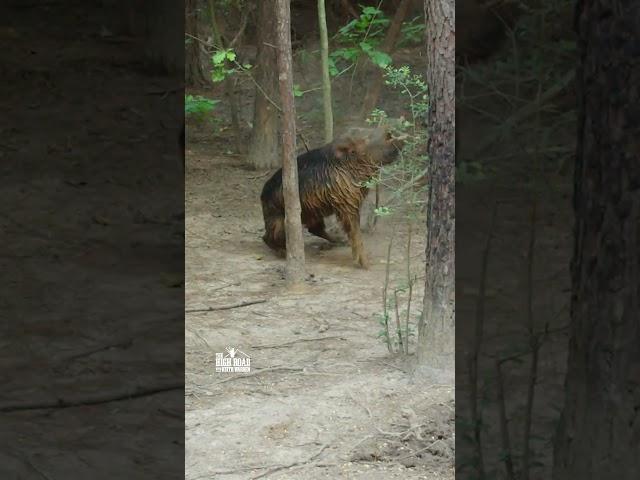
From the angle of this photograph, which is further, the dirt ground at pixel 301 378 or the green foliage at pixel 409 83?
the green foliage at pixel 409 83

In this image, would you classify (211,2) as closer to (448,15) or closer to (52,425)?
(448,15)

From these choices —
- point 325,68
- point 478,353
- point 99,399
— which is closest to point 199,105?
point 325,68

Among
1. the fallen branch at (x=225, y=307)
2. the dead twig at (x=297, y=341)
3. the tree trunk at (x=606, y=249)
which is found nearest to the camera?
the tree trunk at (x=606, y=249)

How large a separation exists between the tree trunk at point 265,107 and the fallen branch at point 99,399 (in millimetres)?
3724

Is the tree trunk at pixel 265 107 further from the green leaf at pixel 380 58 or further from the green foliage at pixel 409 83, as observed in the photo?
the green foliage at pixel 409 83

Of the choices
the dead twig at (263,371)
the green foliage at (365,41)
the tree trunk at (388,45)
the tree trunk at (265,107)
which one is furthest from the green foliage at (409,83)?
the tree trunk at (265,107)

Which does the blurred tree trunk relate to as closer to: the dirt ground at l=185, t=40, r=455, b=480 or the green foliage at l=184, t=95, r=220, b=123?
the green foliage at l=184, t=95, r=220, b=123

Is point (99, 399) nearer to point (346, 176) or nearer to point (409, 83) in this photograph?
point (409, 83)

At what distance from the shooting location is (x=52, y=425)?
3.11 metres

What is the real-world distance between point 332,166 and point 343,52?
99 centimetres

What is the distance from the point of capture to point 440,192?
3584 mm

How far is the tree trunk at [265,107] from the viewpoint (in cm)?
684

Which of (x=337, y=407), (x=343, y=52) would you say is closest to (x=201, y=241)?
(x=343, y=52)

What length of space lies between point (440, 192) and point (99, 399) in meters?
1.41
